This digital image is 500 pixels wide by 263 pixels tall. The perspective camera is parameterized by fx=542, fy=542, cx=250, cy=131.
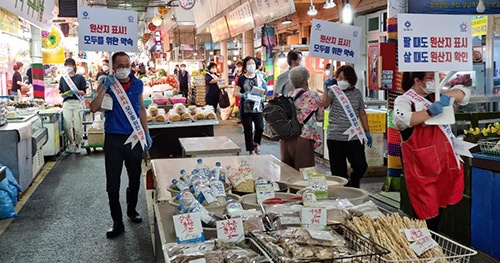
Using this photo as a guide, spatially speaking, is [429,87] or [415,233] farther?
→ [429,87]

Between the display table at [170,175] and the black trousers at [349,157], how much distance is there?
84cm

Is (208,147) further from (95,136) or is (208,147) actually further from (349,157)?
(95,136)

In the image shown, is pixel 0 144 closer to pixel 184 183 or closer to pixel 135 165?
pixel 135 165

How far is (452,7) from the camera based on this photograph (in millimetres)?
6086

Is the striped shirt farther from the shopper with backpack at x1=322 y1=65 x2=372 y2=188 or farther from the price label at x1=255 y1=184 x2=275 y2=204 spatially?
the price label at x1=255 y1=184 x2=275 y2=204

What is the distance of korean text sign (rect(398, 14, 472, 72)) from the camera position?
153 inches

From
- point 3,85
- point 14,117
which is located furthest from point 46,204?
point 3,85

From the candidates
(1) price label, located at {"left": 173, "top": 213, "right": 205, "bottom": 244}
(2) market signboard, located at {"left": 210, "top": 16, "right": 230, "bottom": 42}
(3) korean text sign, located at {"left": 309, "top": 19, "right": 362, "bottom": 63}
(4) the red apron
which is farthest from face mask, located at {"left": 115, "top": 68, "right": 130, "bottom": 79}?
(2) market signboard, located at {"left": 210, "top": 16, "right": 230, "bottom": 42}

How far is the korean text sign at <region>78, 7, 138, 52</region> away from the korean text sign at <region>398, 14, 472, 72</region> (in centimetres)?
287

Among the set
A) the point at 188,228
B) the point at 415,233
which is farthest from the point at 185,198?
the point at 415,233

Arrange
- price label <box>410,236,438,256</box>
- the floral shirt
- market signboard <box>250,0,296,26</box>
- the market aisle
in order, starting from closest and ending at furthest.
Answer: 1. price label <box>410,236,438,256</box>
2. the market aisle
3. the floral shirt
4. market signboard <box>250,0,296,26</box>

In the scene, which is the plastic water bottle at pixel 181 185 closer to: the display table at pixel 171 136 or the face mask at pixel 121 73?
the face mask at pixel 121 73

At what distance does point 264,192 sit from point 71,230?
348 centimetres

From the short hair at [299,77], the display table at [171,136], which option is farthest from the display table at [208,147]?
the display table at [171,136]
